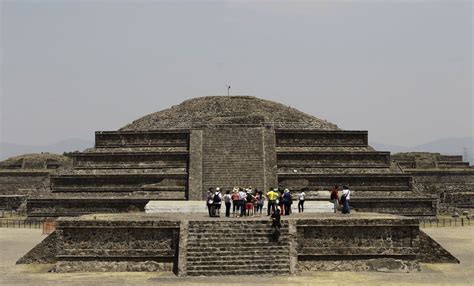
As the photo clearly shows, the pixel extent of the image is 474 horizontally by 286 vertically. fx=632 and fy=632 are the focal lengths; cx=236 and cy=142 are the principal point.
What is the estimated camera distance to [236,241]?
19281 millimetres

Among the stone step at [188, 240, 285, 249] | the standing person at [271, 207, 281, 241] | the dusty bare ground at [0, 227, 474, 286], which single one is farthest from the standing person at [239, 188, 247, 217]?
the dusty bare ground at [0, 227, 474, 286]

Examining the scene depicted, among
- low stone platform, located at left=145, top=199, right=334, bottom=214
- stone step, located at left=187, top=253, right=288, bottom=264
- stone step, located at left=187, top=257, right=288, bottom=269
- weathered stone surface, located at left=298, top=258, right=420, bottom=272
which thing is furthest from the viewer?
low stone platform, located at left=145, top=199, right=334, bottom=214

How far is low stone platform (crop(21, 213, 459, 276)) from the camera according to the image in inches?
763

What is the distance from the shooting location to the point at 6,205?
43219 mm

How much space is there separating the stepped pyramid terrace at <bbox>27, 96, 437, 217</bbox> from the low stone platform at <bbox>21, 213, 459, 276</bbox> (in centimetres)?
919

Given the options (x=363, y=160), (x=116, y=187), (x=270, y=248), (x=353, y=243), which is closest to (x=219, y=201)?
(x=270, y=248)

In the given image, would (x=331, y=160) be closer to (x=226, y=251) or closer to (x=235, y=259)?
(x=226, y=251)

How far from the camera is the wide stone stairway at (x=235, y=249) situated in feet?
60.3

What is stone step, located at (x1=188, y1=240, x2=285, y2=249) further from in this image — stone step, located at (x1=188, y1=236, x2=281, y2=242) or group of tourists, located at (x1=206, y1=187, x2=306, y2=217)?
group of tourists, located at (x1=206, y1=187, x2=306, y2=217)

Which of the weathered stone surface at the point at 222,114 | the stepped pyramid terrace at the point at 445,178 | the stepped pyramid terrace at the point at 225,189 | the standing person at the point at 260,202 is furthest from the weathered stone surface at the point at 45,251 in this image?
the stepped pyramid terrace at the point at 445,178

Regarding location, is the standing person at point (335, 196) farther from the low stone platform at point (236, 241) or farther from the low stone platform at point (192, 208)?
the low stone platform at point (236, 241)

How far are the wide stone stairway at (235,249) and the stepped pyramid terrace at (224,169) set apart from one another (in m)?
9.50

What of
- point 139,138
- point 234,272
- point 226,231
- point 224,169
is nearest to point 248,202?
point 226,231

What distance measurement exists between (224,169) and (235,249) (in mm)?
12547
